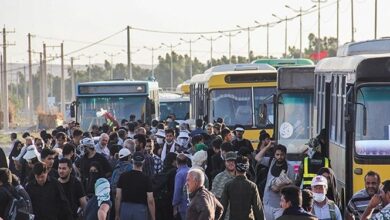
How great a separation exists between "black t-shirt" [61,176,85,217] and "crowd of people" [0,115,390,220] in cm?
1

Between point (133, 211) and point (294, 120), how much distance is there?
32.4 feet

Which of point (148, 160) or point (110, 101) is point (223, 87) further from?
point (148, 160)

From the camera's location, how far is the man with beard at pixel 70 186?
595 inches

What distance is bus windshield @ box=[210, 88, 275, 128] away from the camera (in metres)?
30.0

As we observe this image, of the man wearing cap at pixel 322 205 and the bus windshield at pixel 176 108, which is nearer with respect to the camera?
the man wearing cap at pixel 322 205

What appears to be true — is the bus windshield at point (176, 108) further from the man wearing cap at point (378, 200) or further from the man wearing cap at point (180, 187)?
the man wearing cap at point (378, 200)

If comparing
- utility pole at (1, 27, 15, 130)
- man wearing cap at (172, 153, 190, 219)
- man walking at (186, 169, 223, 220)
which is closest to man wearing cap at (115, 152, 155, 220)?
man wearing cap at (172, 153, 190, 219)

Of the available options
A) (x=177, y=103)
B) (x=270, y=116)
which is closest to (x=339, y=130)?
(x=270, y=116)

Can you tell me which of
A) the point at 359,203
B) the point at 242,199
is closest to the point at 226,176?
the point at 242,199

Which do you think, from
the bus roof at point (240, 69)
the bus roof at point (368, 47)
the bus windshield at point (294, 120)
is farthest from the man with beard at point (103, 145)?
the bus roof at point (240, 69)

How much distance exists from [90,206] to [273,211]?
2310 millimetres

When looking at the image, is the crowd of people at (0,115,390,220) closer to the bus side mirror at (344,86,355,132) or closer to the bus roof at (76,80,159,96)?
the bus side mirror at (344,86,355,132)

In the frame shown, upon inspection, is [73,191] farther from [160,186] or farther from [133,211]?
[160,186]

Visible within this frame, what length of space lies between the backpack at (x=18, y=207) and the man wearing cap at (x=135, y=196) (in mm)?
1791
